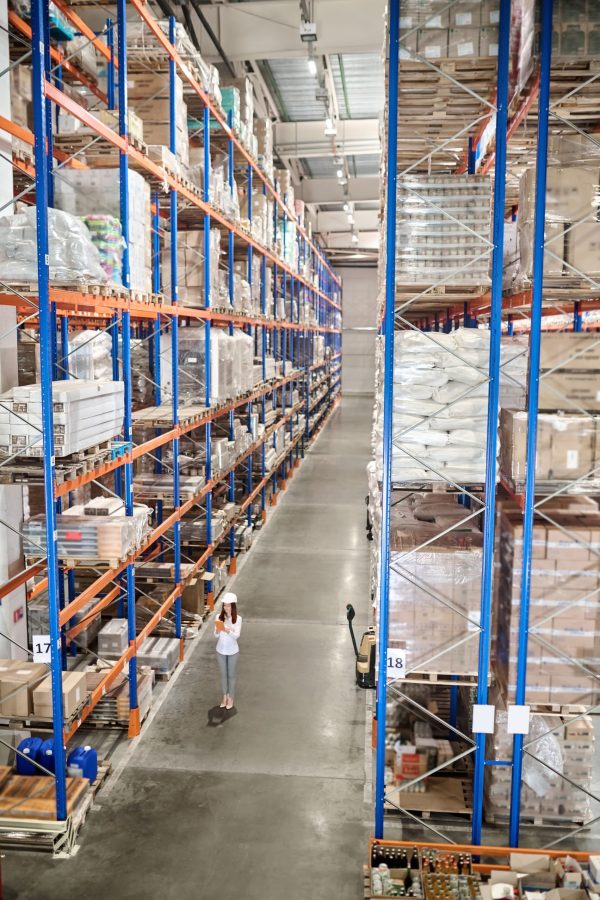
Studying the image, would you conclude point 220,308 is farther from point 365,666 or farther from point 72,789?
point 72,789

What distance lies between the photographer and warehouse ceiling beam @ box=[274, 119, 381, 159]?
18766 mm

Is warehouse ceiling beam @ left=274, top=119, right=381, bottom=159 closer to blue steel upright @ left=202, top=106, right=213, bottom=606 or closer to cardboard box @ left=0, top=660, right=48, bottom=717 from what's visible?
blue steel upright @ left=202, top=106, right=213, bottom=606

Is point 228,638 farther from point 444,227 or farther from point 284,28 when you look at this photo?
point 284,28

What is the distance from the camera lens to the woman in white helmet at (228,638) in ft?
26.5

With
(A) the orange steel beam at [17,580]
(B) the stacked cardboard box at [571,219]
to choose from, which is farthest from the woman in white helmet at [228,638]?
(B) the stacked cardboard box at [571,219]

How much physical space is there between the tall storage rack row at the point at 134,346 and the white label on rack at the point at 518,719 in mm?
3365

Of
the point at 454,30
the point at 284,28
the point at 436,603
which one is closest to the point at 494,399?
the point at 436,603

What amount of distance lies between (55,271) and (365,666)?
4.52 m

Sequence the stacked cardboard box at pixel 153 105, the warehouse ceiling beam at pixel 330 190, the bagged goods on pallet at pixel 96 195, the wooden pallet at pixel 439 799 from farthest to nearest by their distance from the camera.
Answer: the warehouse ceiling beam at pixel 330 190
the stacked cardboard box at pixel 153 105
the bagged goods on pallet at pixel 96 195
the wooden pallet at pixel 439 799

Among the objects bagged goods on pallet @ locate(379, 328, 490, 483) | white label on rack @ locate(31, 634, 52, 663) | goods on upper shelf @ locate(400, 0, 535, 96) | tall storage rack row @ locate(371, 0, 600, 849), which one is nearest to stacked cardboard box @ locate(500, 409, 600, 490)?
tall storage rack row @ locate(371, 0, 600, 849)

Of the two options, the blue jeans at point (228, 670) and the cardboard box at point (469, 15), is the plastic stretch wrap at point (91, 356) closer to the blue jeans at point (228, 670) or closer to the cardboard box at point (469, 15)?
the blue jeans at point (228, 670)

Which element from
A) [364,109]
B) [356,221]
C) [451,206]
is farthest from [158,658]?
[356,221]

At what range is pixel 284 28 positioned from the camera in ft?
41.1

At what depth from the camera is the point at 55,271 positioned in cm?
567
